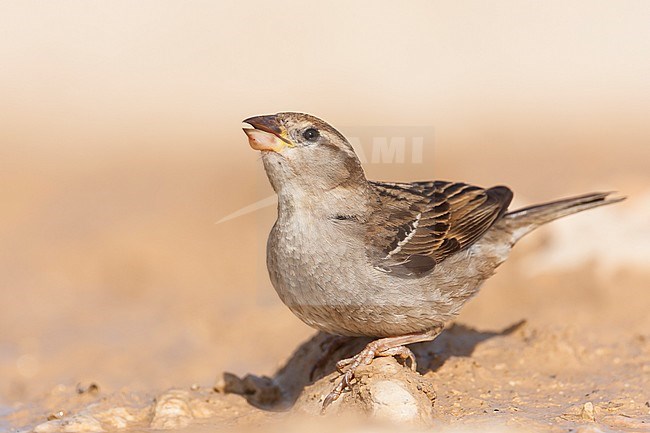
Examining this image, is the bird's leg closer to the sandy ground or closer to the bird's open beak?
the sandy ground

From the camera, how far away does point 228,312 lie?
1005 cm

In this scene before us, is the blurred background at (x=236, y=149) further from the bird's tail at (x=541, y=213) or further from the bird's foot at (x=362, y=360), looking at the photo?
the bird's foot at (x=362, y=360)

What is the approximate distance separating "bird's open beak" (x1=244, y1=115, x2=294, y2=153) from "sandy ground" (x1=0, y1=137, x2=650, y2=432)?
1.66 m

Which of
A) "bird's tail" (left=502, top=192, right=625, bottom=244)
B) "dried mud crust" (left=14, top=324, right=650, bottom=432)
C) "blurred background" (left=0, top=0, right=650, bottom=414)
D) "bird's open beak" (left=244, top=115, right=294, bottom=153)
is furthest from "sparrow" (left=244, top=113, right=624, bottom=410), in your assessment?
"blurred background" (left=0, top=0, right=650, bottom=414)

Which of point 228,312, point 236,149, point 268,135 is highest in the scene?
point 268,135

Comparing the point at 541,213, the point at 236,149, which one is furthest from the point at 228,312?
the point at 236,149

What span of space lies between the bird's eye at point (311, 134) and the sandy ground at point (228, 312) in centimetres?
167

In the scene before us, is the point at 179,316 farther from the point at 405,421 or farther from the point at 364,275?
the point at 405,421

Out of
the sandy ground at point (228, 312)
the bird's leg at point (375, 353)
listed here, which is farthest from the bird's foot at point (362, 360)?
the sandy ground at point (228, 312)

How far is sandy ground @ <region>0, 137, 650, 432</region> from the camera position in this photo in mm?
6840

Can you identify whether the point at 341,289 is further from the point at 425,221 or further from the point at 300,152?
the point at 425,221

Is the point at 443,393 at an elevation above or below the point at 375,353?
below

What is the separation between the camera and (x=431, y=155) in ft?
45.2

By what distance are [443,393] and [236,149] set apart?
9.03 meters
